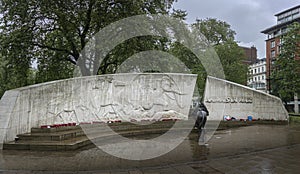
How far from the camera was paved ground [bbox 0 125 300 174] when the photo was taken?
A: 6551 millimetres

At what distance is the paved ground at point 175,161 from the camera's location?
655 centimetres

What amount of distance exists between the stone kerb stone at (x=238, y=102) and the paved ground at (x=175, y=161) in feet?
28.6

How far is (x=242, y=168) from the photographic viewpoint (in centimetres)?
657

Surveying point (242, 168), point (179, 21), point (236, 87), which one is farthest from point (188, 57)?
point (242, 168)

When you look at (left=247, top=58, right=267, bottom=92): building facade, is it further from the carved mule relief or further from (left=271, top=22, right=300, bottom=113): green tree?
the carved mule relief

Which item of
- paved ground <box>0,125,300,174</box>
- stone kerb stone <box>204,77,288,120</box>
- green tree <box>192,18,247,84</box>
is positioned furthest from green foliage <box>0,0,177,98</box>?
paved ground <box>0,125,300,174</box>

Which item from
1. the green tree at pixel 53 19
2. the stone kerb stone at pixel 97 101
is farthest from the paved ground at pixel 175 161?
the green tree at pixel 53 19

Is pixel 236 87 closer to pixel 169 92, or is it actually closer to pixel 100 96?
pixel 169 92

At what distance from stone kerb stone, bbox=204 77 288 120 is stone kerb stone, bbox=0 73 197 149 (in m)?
1.62

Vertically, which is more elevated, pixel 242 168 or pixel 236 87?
pixel 236 87

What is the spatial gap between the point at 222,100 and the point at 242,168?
39.5 feet

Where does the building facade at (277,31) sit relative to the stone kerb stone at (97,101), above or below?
above

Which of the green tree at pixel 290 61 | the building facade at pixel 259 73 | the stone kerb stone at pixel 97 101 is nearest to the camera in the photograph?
the stone kerb stone at pixel 97 101

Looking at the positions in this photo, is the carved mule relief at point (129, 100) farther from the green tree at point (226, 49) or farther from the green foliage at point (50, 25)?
the green tree at point (226, 49)
